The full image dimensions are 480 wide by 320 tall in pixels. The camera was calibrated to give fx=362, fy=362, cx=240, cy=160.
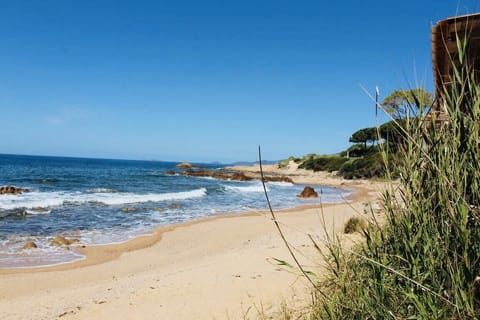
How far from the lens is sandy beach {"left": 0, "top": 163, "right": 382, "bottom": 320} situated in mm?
4859

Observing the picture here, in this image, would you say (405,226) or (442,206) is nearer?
(442,206)

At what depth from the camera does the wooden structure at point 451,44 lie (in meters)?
2.58

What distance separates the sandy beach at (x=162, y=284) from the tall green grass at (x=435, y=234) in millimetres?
393

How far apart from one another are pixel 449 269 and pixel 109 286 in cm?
642

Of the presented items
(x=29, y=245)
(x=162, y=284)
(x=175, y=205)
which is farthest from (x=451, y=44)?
(x=175, y=205)

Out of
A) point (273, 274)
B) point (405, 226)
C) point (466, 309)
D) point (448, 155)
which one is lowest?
point (273, 274)

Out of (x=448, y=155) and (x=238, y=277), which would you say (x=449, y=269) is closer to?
(x=448, y=155)

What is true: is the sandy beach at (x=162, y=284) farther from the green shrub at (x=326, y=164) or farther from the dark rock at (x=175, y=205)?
the green shrub at (x=326, y=164)

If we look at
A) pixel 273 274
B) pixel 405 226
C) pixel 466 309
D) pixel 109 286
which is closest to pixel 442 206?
pixel 405 226

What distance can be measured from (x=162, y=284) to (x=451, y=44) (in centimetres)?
551

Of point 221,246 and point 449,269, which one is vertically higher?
point 449,269

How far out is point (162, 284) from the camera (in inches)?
247

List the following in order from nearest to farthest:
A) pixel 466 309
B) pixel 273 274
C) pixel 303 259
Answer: pixel 466 309, pixel 273 274, pixel 303 259

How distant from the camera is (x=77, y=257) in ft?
30.8
